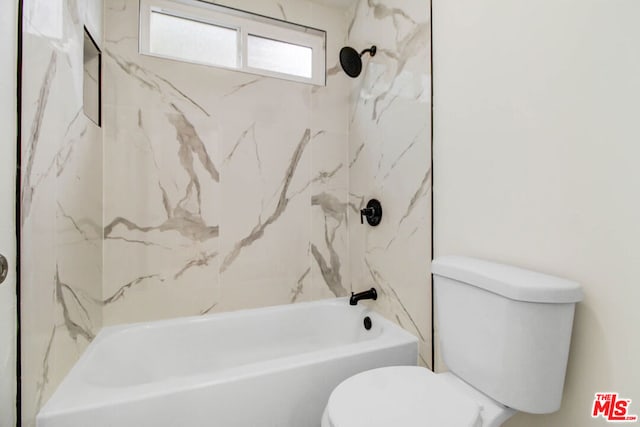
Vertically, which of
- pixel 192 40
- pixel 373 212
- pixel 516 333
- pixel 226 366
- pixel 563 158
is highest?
pixel 192 40

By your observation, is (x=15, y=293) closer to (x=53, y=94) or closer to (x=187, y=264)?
(x=53, y=94)

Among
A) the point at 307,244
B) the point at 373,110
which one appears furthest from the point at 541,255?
the point at 307,244

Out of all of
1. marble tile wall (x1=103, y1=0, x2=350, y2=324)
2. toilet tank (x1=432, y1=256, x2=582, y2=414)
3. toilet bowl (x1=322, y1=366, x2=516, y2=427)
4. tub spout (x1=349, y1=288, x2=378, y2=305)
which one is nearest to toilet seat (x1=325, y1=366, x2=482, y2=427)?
toilet bowl (x1=322, y1=366, x2=516, y2=427)

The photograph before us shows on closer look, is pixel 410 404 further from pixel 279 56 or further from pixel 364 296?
pixel 279 56

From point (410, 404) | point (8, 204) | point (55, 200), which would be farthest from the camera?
point (55, 200)

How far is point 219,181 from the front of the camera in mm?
1843

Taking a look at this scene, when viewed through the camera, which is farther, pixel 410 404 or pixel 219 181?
pixel 219 181

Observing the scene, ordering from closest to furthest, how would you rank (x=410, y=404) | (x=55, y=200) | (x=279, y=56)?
1. (x=410, y=404)
2. (x=55, y=200)
3. (x=279, y=56)

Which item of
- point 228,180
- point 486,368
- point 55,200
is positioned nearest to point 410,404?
point 486,368

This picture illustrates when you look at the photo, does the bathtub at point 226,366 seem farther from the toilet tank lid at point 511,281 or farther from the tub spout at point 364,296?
the toilet tank lid at point 511,281

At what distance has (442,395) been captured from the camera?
37.5 inches

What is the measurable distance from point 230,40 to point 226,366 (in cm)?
195

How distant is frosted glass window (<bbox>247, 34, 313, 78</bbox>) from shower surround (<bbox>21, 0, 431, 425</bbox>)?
0.46ft

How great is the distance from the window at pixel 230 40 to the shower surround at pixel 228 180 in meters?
0.07
